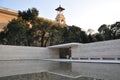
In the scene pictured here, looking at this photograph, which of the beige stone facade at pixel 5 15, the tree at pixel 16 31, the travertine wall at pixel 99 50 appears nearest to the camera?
the travertine wall at pixel 99 50

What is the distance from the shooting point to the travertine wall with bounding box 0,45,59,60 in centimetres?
1778

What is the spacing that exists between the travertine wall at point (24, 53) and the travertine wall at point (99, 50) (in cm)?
500

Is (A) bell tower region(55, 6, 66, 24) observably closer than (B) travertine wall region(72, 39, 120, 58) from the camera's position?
No

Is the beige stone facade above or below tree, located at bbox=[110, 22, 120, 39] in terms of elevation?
above

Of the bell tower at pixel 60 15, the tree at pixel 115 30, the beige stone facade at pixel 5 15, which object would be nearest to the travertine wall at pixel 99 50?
the tree at pixel 115 30

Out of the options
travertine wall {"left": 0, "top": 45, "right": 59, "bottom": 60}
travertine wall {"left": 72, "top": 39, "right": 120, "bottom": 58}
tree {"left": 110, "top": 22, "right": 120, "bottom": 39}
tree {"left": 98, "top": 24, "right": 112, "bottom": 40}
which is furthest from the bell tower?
travertine wall {"left": 72, "top": 39, "right": 120, "bottom": 58}

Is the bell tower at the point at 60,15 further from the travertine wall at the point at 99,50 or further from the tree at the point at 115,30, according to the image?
the travertine wall at the point at 99,50

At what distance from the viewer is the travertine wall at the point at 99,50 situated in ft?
46.4

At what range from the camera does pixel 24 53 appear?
19.8 meters

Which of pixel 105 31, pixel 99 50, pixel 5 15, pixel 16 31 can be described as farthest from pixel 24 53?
pixel 105 31

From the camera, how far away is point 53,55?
23234 millimetres

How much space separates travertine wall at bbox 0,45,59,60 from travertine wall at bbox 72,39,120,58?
5000 mm

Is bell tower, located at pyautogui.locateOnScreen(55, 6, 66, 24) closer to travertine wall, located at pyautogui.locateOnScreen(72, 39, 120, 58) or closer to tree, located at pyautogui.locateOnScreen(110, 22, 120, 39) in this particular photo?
tree, located at pyautogui.locateOnScreen(110, 22, 120, 39)

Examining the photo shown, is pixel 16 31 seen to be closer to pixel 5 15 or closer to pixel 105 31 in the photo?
pixel 5 15
